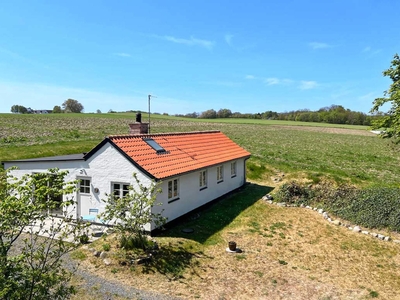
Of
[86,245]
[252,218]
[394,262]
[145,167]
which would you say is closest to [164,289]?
[86,245]

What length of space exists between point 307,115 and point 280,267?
138312 mm

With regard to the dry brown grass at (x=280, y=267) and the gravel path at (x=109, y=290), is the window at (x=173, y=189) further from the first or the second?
the gravel path at (x=109, y=290)

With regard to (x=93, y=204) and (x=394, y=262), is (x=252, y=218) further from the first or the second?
(x=93, y=204)

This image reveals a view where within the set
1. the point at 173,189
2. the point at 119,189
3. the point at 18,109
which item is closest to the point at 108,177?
the point at 119,189

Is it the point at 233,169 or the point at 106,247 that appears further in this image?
the point at 233,169

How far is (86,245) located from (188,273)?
5029 mm

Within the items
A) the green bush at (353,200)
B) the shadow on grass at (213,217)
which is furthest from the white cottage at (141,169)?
the green bush at (353,200)

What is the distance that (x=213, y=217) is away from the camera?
18234 mm

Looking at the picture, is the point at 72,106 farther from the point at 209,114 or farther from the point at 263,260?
the point at 263,260

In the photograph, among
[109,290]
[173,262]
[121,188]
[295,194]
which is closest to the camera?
[109,290]

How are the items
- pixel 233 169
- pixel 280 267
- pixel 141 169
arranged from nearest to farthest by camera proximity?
1. pixel 280 267
2. pixel 141 169
3. pixel 233 169

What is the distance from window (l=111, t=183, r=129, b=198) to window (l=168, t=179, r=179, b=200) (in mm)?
2175

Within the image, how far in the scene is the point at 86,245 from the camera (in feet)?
45.5

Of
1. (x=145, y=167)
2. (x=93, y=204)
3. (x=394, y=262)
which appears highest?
(x=145, y=167)
